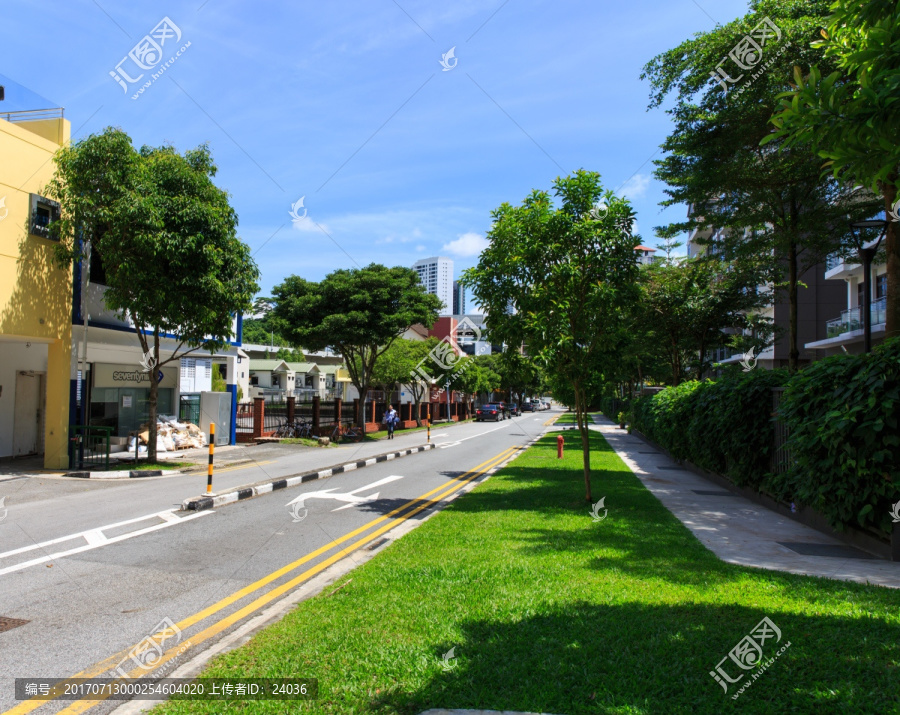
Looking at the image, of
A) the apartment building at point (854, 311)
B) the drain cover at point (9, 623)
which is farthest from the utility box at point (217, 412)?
the apartment building at point (854, 311)

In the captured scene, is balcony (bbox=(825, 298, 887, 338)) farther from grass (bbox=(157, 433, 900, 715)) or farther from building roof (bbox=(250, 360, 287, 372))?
building roof (bbox=(250, 360, 287, 372))

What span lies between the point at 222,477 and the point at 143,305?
472 centimetres

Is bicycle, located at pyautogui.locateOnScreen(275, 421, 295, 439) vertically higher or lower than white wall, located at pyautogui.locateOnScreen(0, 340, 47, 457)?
lower

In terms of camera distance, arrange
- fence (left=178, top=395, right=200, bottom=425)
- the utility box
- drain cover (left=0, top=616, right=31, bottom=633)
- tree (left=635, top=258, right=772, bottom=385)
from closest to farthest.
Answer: drain cover (left=0, top=616, right=31, bottom=633) → fence (left=178, top=395, right=200, bottom=425) → the utility box → tree (left=635, top=258, right=772, bottom=385)

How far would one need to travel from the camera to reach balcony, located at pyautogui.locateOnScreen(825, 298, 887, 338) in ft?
87.3

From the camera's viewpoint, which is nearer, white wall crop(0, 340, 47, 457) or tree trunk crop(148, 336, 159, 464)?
tree trunk crop(148, 336, 159, 464)

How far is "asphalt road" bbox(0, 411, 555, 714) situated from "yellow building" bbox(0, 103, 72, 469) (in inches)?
116

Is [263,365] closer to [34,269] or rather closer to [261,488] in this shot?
[34,269]

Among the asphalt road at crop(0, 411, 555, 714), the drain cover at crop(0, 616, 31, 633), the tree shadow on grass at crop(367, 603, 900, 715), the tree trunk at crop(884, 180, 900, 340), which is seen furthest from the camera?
the tree trunk at crop(884, 180, 900, 340)

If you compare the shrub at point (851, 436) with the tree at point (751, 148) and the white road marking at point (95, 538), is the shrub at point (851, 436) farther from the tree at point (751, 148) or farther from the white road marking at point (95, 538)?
the white road marking at point (95, 538)

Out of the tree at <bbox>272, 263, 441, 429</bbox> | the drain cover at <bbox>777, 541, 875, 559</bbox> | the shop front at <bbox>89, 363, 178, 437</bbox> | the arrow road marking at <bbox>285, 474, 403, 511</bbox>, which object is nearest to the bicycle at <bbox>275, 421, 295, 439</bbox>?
the tree at <bbox>272, 263, 441, 429</bbox>

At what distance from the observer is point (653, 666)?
12.2 ft

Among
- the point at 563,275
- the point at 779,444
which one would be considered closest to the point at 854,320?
the point at 779,444

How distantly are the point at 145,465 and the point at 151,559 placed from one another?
1014cm
